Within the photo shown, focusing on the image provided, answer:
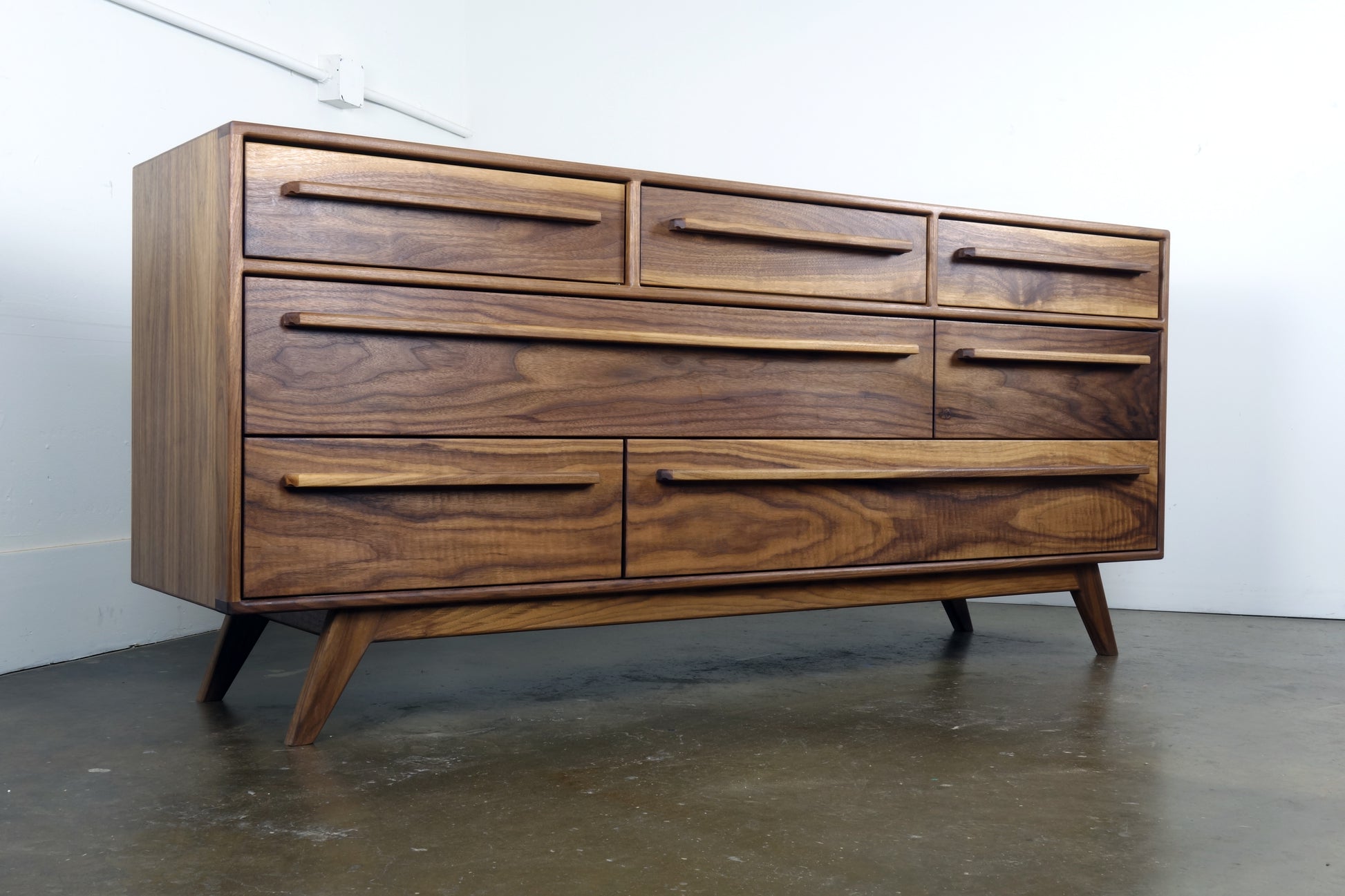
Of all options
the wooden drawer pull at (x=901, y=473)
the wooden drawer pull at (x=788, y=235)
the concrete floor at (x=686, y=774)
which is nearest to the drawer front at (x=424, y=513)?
the wooden drawer pull at (x=901, y=473)

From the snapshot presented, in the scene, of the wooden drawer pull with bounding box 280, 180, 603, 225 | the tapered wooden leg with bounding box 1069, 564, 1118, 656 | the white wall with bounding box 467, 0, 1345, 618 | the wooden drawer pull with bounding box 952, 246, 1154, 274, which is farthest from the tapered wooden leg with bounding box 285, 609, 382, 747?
the white wall with bounding box 467, 0, 1345, 618

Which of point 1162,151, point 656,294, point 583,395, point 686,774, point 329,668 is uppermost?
point 1162,151

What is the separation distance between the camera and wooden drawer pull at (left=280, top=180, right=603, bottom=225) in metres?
1.52

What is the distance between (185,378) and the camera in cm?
160

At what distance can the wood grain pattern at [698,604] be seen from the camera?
164cm

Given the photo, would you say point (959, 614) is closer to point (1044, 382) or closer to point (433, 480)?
point (1044, 382)

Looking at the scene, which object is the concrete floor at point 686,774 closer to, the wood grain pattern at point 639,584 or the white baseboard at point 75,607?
the white baseboard at point 75,607

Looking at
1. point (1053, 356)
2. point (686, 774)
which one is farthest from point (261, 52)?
point (686, 774)

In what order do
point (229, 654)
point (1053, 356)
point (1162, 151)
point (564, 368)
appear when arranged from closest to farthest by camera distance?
point (564, 368), point (229, 654), point (1053, 356), point (1162, 151)

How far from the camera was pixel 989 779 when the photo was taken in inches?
57.1

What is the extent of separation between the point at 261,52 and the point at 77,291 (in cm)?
72

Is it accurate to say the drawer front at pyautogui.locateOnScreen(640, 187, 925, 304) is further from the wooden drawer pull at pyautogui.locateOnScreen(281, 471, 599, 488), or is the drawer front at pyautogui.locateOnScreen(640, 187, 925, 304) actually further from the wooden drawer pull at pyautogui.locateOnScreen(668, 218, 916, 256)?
the wooden drawer pull at pyautogui.locateOnScreen(281, 471, 599, 488)

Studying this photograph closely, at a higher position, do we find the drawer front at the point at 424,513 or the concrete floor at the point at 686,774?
the drawer front at the point at 424,513

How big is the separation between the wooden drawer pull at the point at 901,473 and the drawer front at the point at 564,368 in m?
0.07
